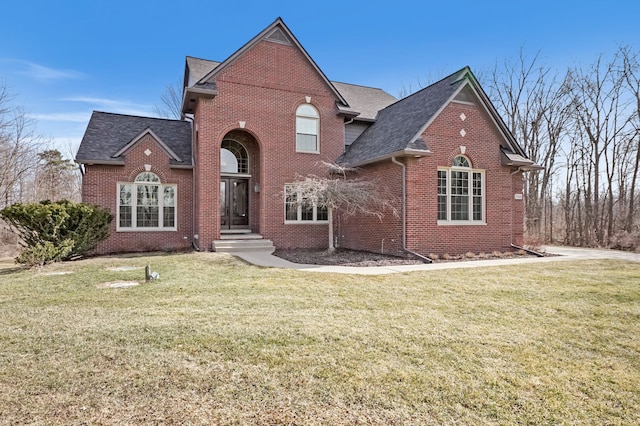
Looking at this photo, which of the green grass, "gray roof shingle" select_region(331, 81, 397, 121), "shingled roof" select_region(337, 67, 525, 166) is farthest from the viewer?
"gray roof shingle" select_region(331, 81, 397, 121)

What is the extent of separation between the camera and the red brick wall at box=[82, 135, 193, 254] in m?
14.1

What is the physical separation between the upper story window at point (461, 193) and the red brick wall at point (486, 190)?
22cm

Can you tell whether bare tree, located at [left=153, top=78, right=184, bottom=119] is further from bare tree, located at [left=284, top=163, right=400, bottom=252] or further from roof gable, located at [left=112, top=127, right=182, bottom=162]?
bare tree, located at [left=284, top=163, right=400, bottom=252]

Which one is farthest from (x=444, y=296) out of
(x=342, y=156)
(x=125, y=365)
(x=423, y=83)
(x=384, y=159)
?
(x=423, y=83)

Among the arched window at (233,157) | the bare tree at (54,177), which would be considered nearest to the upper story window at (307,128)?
the arched window at (233,157)

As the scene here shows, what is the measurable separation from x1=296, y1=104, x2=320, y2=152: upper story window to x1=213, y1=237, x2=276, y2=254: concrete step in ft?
13.8

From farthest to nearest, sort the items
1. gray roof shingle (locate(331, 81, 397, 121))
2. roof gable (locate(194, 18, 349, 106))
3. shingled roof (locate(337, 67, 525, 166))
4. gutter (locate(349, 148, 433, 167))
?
gray roof shingle (locate(331, 81, 397, 121)) → roof gable (locate(194, 18, 349, 106)) → shingled roof (locate(337, 67, 525, 166)) → gutter (locate(349, 148, 433, 167))

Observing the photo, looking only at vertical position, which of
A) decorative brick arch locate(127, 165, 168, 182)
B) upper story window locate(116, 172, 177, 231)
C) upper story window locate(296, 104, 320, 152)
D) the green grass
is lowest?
the green grass

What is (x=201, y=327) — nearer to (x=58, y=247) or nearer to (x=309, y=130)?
(x=58, y=247)

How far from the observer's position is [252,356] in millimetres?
3980

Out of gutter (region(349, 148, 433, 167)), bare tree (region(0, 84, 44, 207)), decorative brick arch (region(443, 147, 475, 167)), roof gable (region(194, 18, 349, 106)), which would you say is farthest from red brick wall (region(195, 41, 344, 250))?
bare tree (region(0, 84, 44, 207))

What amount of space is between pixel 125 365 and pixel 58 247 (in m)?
9.40

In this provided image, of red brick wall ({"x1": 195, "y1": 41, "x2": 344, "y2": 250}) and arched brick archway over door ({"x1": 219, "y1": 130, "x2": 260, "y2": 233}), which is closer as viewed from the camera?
red brick wall ({"x1": 195, "y1": 41, "x2": 344, "y2": 250})

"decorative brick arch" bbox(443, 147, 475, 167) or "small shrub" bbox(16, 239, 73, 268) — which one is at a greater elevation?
"decorative brick arch" bbox(443, 147, 475, 167)
